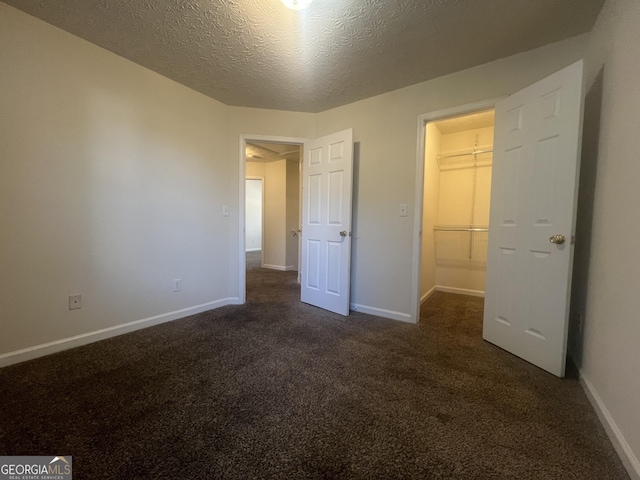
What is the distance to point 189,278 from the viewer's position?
2.95 meters

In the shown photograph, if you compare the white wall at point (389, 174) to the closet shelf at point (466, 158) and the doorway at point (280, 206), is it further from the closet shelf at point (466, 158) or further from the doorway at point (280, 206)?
the doorway at point (280, 206)

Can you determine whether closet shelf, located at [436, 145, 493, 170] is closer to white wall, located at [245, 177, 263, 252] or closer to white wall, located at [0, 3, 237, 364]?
white wall, located at [0, 3, 237, 364]

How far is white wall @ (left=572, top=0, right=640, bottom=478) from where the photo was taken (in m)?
1.20

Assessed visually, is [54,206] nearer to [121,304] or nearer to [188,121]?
[121,304]

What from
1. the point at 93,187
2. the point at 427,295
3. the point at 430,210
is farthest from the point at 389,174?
the point at 93,187

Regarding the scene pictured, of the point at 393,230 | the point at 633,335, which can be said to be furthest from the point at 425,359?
the point at 393,230

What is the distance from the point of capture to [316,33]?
195 cm

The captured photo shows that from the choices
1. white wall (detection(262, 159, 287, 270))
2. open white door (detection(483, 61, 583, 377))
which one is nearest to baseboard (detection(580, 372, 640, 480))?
open white door (detection(483, 61, 583, 377))

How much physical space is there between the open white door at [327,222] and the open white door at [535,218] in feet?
4.45

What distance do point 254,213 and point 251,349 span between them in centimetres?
813

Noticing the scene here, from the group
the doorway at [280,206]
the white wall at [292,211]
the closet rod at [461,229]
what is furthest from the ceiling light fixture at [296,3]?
the white wall at [292,211]

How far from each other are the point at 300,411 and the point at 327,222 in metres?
2.07

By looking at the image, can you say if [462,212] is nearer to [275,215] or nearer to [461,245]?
[461,245]

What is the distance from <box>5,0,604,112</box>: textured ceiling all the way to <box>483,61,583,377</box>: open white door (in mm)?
437
